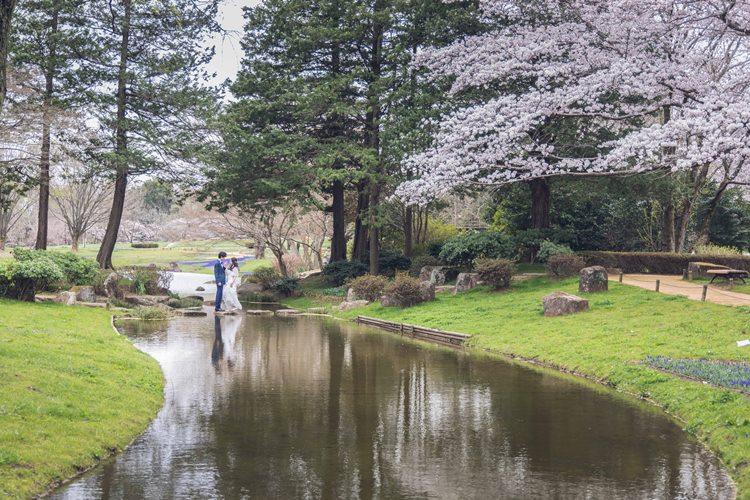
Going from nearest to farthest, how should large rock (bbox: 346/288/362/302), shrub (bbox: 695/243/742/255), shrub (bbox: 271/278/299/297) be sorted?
large rock (bbox: 346/288/362/302) → shrub (bbox: 695/243/742/255) → shrub (bbox: 271/278/299/297)

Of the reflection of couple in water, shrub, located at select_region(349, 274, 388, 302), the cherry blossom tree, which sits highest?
the cherry blossom tree

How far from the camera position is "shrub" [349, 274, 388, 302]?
28.2 metres

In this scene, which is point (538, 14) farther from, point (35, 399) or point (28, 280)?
point (35, 399)

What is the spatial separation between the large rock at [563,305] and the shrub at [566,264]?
566 centimetres

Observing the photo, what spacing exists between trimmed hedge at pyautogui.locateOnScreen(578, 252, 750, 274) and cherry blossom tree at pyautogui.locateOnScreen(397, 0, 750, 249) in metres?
3.55

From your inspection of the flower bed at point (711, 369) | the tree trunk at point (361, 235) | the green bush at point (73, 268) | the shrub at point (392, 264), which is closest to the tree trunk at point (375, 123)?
the shrub at point (392, 264)

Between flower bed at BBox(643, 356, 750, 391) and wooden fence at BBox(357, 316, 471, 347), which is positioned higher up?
flower bed at BBox(643, 356, 750, 391)

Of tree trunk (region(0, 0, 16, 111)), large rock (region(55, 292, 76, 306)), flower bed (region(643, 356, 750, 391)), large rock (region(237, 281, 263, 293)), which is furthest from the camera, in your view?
large rock (region(237, 281, 263, 293))

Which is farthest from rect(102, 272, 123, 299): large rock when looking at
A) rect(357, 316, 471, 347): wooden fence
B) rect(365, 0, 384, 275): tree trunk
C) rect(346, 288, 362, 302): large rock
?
rect(365, 0, 384, 275): tree trunk

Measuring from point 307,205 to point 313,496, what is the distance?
25536 mm

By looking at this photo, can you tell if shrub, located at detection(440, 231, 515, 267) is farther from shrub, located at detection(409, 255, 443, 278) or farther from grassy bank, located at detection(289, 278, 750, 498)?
shrub, located at detection(409, 255, 443, 278)

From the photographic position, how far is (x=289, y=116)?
35562mm

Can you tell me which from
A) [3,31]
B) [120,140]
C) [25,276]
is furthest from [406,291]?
[3,31]

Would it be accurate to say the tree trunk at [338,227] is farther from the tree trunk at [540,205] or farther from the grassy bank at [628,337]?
the grassy bank at [628,337]
